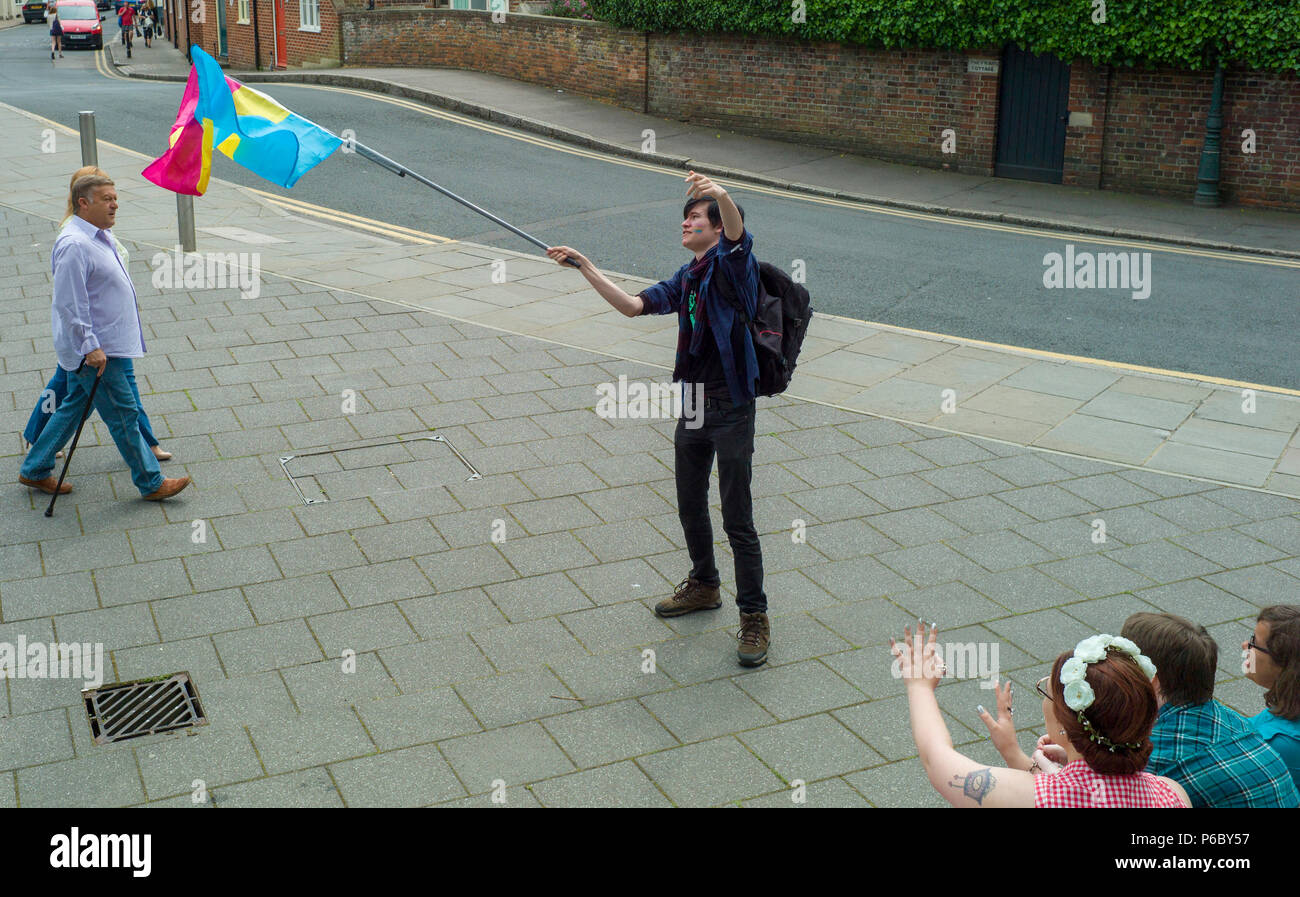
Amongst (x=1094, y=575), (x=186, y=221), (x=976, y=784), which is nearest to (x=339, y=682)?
(x=976, y=784)

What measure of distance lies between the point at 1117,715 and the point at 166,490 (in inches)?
229

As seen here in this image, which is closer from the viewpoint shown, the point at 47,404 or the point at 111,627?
the point at 111,627

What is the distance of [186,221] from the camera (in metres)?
12.4

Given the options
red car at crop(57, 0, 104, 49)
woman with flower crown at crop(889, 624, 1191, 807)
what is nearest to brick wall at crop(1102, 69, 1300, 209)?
woman with flower crown at crop(889, 624, 1191, 807)

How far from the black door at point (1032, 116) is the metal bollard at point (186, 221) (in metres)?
12.7

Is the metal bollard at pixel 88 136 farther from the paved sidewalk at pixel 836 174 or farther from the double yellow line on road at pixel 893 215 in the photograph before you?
the paved sidewalk at pixel 836 174

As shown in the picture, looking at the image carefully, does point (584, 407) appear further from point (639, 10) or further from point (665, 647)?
point (639, 10)

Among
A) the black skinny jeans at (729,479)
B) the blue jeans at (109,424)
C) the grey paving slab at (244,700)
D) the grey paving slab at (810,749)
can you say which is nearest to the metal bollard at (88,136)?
the blue jeans at (109,424)

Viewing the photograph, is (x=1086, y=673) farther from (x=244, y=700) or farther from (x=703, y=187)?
(x=244, y=700)

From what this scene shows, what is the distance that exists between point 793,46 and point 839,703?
18102 mm

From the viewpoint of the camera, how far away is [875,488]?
25.8 feet

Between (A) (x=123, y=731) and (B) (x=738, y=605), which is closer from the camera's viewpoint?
(A) (x=123, y=731)

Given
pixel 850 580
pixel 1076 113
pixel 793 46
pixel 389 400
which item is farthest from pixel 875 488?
pixel 793 46

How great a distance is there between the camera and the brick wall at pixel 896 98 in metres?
17.8
